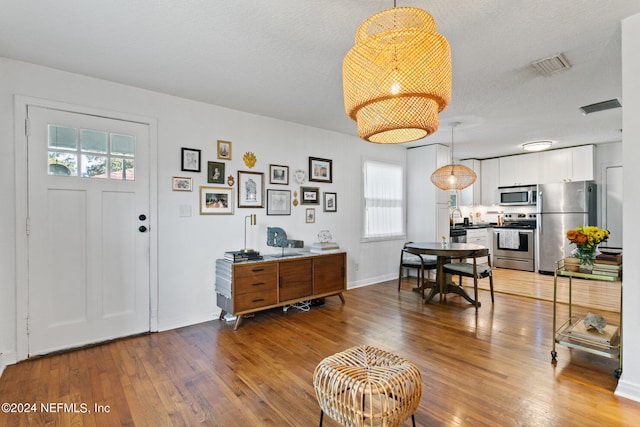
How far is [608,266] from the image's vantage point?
221 cm

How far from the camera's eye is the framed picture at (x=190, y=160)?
129 inches

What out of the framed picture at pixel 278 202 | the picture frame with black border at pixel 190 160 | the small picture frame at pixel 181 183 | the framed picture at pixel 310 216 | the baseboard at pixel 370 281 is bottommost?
the baseboard at pixel 370 281

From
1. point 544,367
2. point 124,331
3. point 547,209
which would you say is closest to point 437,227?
point 547,209

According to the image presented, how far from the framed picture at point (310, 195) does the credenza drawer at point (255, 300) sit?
4.56 feet

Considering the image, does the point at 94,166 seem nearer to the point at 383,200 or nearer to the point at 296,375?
the point at 296,375

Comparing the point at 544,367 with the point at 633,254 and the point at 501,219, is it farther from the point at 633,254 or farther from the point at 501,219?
the point at 501,219

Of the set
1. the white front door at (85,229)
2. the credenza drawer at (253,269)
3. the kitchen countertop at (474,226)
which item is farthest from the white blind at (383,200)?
the white front door at (85,229)

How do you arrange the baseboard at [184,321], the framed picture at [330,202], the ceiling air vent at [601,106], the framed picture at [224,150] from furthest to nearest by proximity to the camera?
the framed picture at [330,202]
the framed picture at [224,150]
the ceiling air vent at [601,106]
the baseboard at [184,321]

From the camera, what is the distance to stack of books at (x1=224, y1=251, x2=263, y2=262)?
3.24 m

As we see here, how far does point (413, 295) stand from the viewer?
436 centimetres

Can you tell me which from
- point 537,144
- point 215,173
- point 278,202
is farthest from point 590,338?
point 537,144

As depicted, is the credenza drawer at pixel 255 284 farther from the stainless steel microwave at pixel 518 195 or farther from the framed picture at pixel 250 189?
the stainless steel microwave at pixel 518 195

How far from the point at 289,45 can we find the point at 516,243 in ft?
19.8

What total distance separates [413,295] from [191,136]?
11.5 ft
